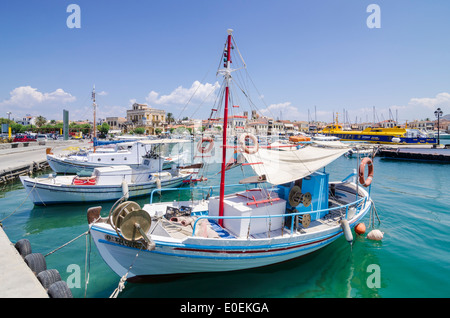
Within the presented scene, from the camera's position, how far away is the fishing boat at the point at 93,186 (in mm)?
16203

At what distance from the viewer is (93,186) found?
1695 centimetres

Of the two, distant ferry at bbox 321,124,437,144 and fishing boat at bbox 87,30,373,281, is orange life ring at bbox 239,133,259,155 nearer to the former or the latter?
fishing boat at bbox 87,30,373,281

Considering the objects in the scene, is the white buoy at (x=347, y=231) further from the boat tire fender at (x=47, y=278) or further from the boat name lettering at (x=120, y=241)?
the boat tire fender at (x=47, y=278)

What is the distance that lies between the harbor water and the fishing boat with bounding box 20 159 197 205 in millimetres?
1199

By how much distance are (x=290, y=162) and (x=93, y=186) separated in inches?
545

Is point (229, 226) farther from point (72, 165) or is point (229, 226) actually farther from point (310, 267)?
point (72, 165)

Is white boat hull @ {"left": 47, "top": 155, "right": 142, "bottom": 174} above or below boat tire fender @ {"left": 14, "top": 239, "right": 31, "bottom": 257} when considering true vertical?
above

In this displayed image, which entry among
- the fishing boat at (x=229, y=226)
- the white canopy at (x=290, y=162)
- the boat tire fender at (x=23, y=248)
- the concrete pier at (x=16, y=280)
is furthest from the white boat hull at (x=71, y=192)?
the white canopy at (x=290, y=162)

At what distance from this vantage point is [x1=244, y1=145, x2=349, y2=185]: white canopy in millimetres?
9500

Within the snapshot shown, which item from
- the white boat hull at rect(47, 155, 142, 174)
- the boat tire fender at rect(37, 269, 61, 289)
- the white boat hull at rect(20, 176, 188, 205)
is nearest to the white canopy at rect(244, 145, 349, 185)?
the boat tire fender at rect(37, 269, 61, 289)

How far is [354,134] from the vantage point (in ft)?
229

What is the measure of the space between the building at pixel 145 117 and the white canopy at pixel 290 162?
11323 cm

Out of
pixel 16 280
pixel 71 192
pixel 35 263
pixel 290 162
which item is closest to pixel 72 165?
pixel 71 192

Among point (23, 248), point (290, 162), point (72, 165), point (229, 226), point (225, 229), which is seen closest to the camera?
point (23, 248)
